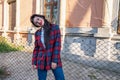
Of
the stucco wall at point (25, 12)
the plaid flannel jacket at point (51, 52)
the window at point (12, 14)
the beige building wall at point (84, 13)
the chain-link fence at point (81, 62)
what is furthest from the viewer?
the window at point (12, 14)

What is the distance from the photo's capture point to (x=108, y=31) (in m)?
7.91

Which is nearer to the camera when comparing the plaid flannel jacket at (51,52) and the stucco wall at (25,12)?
the plaid flannel jacket at (51,52)

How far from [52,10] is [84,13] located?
2.18 m

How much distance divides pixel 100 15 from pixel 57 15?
2.38m

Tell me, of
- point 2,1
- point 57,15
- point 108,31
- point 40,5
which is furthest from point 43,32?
point 2,1

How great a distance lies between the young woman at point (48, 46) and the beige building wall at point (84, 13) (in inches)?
197

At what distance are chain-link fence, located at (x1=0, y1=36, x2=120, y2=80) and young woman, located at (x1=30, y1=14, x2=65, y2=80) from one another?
205 cm

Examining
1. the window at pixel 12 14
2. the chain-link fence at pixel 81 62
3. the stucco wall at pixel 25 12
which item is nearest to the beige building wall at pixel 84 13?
the chain-link fence at pixel 81 62

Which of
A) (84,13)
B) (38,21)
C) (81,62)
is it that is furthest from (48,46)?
(84,13)

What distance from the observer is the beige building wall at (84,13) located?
28.2 feet

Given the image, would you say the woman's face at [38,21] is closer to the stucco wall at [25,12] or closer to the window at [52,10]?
the window at [52,10]

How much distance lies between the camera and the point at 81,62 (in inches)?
282

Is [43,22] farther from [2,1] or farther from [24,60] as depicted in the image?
[2,1]

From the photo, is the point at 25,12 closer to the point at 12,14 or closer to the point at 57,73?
the point at 12,14
